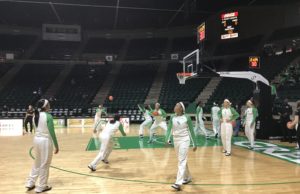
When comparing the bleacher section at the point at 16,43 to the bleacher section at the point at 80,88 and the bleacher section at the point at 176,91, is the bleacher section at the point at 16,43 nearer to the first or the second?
the bleacher section at the point at 80,88

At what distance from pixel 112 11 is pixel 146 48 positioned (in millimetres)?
10493

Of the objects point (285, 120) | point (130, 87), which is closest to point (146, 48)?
point (130, 87)

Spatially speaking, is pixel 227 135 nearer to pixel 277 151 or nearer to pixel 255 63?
pixel 277 151

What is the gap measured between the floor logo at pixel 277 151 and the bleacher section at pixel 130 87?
13.1 meters

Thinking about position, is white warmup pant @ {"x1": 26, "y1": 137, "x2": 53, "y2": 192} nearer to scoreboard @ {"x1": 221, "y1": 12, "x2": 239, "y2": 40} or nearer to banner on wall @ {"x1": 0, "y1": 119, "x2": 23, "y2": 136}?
banner on wall @ {"x1": 0, "y1": 119, "x2": 23, "y2": 136}

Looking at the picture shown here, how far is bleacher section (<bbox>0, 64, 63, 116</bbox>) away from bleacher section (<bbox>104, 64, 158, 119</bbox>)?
7.06 m

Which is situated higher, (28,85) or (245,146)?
(28,85)

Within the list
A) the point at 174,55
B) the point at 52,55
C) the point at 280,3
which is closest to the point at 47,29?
the point at 52,55

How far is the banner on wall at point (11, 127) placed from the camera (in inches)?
625

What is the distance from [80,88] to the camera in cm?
2791

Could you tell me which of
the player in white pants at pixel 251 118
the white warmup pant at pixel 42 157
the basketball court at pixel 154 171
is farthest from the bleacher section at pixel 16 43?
the white warmup pant at pixel 42 157

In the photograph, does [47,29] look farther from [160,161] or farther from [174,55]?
[160,161]

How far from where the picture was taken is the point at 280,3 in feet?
66.9

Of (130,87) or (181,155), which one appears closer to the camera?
(181,155)
